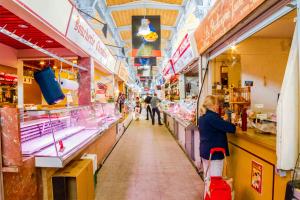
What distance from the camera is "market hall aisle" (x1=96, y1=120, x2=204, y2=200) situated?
3559 mm

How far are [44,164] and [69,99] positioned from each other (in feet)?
9.18

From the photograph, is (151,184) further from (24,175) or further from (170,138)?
(170,138)

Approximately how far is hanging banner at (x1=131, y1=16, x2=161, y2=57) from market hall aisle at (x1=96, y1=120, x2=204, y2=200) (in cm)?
392

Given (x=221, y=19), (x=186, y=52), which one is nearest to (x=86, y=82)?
(x=186, y=52)

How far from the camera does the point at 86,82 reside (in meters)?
5.61

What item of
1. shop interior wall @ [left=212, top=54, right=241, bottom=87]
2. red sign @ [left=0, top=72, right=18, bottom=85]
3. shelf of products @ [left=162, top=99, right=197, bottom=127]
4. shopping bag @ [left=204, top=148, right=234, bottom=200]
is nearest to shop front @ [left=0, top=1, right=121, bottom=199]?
red sign @ [left=0, top=72, right=18, bottom=85]

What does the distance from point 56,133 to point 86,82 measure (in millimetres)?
2246

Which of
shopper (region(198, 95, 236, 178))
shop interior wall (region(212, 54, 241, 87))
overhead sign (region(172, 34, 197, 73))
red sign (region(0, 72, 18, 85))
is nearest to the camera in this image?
Result: shopper (region(198, 95, 236, 178))

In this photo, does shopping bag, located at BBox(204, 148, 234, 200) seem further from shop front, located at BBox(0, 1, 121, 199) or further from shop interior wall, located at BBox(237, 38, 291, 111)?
shop interior wall, located at BBox(237, 38, 291, 111)

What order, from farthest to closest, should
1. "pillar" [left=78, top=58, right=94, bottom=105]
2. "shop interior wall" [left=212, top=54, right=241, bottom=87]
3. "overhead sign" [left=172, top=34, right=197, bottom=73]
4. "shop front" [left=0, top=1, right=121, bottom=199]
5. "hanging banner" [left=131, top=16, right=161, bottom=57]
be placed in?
"hanging banner" [left=131, top=16, right=161, bottom=57] < "pillar" [left=78, top=58, right=94, bottom=105] < "overhead sign" [left=172, top=34, right=197, bottom=73] < "shop interior wall" [left=212, top=54, right=241, bottom=87] < "shop front" [left=0, top=1, right=121, bottom=199]

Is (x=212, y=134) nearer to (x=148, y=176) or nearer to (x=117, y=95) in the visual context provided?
(x=148, y=176)

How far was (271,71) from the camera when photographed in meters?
4.92

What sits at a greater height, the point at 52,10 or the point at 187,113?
the point at 52,10

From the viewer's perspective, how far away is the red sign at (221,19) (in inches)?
96.2
